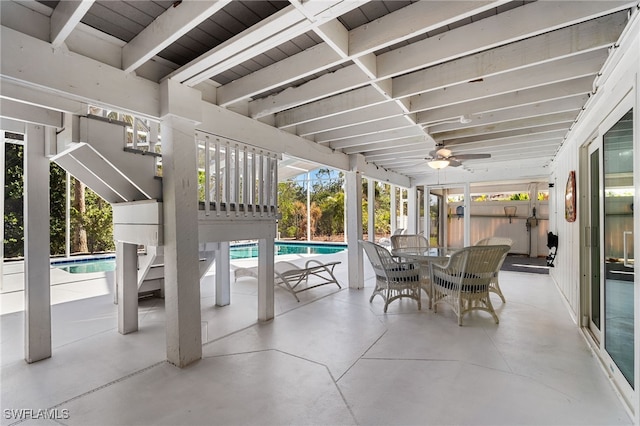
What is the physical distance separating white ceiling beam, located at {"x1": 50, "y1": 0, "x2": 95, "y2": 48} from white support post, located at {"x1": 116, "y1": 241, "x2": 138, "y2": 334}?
2.07m

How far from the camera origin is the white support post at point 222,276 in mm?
4305

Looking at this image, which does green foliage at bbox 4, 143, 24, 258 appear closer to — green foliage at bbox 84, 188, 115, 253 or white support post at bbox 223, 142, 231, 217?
green foliage at bbox 84, 188, 115, 253

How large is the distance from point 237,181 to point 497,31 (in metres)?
2.55

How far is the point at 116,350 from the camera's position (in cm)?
286

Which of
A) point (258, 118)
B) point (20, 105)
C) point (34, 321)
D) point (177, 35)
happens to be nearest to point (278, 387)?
point (34, 321)

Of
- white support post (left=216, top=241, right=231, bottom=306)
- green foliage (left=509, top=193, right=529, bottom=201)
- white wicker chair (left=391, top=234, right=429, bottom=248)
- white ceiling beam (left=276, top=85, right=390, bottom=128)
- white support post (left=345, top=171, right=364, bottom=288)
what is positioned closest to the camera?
white ceiling beam (left=276, top=85, right=390, bottom=128)

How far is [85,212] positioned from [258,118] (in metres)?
9.21

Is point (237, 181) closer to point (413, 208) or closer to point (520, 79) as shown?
point (520, 79)

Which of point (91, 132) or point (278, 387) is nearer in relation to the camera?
point (278, 387)

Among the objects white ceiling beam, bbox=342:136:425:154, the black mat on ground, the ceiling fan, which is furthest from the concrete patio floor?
the black mat on ground

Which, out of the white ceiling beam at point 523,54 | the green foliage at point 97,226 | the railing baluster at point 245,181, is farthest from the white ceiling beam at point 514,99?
the green foliage at point 97,226

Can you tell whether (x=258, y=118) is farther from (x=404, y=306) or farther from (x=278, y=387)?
(x=404, y=306)

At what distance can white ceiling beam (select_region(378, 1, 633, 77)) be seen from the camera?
1750mm

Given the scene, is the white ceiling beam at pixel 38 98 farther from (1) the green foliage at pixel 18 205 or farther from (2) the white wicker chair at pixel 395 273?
(1) the green foliage at pixel 18 205
